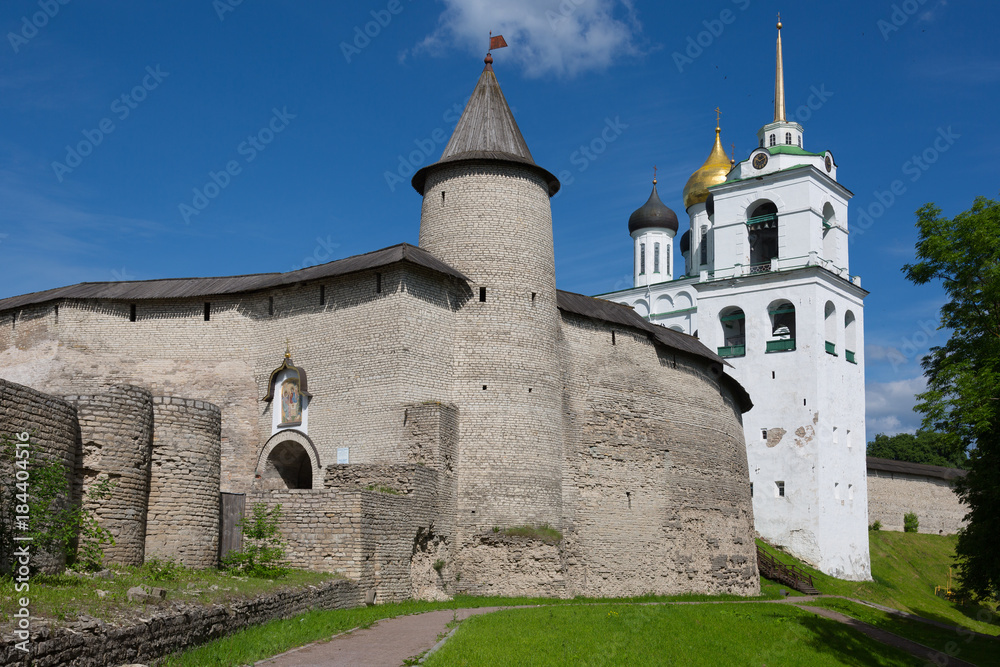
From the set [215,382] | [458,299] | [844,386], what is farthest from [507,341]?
[844,386]

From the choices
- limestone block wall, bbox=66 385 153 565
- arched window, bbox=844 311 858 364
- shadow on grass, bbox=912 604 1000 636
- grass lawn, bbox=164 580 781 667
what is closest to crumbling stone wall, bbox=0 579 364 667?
grass lawn, bbox=164 580 781 667

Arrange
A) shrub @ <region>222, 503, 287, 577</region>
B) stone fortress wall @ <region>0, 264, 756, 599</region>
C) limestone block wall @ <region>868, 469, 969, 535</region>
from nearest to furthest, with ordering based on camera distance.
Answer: shrub @ <region>222, 503, 287, 577</region> < stone fortress wall @ <region>0, 264, 756, 599</region> < limestone block wall @ <region>868, 469, 969, 535</region>

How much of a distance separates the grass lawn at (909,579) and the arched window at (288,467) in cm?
2019

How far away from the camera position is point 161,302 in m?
24.9

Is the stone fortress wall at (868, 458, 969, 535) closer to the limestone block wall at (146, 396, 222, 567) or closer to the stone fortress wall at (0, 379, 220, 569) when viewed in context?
the limestone block wall at (146, 396, 222, 567)

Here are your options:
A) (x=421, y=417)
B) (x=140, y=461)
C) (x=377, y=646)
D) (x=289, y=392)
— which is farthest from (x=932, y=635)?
(x=140, y=461)

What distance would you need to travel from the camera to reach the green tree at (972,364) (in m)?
16.8

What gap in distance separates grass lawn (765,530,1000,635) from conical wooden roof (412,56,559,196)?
1954 centimetres

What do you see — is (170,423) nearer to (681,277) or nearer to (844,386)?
(844,386)

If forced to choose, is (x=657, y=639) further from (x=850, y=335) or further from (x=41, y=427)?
(x=850, y=335)

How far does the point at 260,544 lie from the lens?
16.7m

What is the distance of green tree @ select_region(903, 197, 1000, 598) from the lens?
55.2 ft

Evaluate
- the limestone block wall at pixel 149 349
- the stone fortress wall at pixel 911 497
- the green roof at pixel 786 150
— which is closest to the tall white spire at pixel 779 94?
the green roof at pixel 786 150

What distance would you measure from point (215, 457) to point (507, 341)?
28.7 ft
